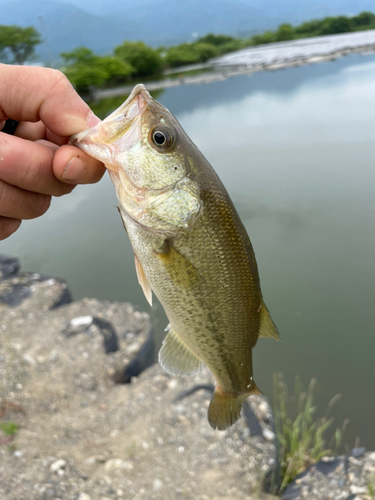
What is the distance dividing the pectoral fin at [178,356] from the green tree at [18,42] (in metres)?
36.6

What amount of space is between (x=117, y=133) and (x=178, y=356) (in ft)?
3.39

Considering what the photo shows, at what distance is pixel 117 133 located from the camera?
48.3 inches

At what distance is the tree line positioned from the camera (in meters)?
24.7

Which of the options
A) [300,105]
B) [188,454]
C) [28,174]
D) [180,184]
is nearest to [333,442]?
[188,454]

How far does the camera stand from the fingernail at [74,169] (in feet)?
4.10

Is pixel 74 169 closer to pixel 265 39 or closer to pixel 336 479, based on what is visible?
pixel 336 479

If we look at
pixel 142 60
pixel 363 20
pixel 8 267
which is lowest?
pixel 8 267

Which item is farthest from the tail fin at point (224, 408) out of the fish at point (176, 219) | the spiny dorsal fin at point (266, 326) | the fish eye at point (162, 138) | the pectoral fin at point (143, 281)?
the fish eye at point (162, 138)

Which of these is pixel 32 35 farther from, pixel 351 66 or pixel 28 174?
pixel 28 174

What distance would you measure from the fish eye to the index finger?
0.97ft

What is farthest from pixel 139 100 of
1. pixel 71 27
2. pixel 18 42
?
pixel 71 27

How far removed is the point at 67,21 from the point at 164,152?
763 ft

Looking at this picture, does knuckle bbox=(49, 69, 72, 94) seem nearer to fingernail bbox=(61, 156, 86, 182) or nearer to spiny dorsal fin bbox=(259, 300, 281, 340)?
fingernail bbox=(61, 156, 86, 182)

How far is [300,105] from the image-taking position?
14.9 meters
